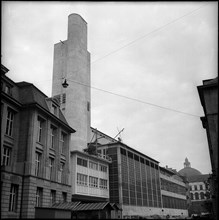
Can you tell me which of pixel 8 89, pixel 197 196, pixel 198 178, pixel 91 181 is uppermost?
pixel 8 89

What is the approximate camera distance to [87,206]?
3353 centimetres

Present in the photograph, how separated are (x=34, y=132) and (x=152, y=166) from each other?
5011cm

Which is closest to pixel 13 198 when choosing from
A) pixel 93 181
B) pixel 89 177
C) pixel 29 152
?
pixel 29 152

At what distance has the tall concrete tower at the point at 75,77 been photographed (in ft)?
194

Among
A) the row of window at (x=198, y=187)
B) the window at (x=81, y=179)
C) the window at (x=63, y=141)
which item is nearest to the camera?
the window at (x=63, y=141)

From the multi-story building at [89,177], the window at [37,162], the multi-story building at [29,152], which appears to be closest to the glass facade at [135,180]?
the multi-story building at [89,177]

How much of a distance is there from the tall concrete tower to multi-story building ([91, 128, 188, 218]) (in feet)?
18.2

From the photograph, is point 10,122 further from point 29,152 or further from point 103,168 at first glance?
point 103,168

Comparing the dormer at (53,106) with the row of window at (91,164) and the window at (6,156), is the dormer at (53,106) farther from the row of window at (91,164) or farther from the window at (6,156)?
the row of window at (91,164)

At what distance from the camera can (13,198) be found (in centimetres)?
3091

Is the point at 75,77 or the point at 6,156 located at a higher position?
the point at 75,77

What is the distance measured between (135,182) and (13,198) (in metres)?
37.6

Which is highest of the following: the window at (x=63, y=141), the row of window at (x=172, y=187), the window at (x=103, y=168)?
the window at (x=63, y=141)

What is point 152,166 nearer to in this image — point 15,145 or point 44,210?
point 15,145
